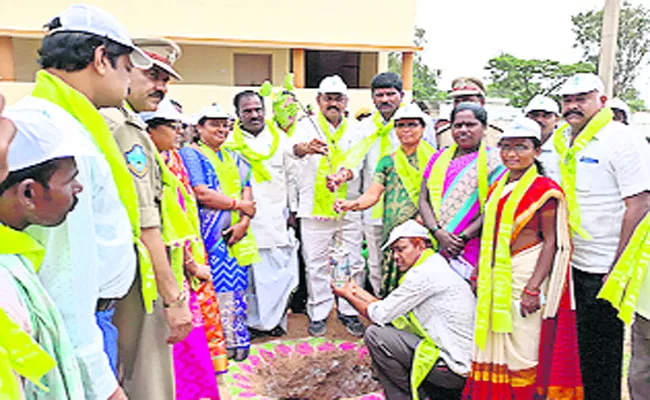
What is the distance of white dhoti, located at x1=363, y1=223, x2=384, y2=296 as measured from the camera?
14.4 feet

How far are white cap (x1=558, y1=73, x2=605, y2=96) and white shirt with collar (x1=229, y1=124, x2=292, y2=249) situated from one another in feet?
7.01

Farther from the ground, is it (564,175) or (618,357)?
(564,175)

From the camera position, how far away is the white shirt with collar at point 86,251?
1380mm

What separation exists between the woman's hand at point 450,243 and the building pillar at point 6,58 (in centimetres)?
1362

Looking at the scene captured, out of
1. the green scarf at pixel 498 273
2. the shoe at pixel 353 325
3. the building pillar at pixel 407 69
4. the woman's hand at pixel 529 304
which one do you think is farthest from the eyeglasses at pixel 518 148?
the building pillar at pixel 407 69

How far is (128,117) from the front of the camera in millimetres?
1978

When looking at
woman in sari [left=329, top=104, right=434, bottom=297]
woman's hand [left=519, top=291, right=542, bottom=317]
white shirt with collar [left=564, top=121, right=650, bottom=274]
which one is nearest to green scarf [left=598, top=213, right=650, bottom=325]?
white shirt with collar [left=564, top=121, right=650, bottom=274]

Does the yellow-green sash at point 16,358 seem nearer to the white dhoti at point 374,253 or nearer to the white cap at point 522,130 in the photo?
the white cap at point 522,130

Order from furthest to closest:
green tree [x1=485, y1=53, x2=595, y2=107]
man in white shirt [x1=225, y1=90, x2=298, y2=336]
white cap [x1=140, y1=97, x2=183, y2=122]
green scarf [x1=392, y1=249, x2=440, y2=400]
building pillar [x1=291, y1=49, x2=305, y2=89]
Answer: green tree [x1=485, y1=53, x2=595, y2=107] → building pillar [x1=291, y1=49, x2=305, y2=89] → man in white shirt [x1=225, y1=90, x2=298, y2=336] → green scarf [x1=392, y1=249, x2=440, y2=400] → white cap [x1=140, y1=97, x2=183, y2=122]

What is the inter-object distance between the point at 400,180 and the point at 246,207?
3.78 ft

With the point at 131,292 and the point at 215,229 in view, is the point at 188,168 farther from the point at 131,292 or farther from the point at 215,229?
the point at 131,292

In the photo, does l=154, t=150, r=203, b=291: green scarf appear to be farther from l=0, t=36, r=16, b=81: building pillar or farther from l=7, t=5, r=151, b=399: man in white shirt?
l=0, t=36, r=16, b=81: building pillar

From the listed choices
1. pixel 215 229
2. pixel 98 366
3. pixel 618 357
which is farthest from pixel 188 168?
pixel 618 357

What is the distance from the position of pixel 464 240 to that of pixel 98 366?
235 centimetres
